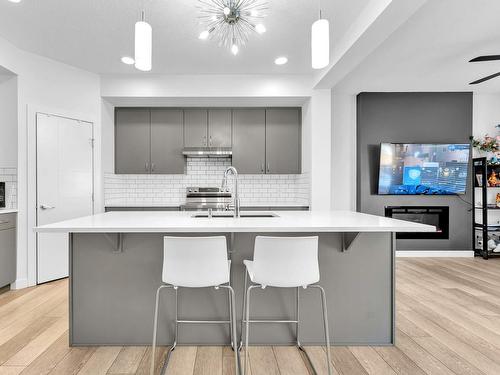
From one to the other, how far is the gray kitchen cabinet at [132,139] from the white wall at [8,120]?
1.31m

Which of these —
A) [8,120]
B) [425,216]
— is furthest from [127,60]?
[425,216]

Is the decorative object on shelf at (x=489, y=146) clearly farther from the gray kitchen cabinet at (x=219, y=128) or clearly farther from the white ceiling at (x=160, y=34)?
the gray kitchen cabinet at (x=219, y=128)

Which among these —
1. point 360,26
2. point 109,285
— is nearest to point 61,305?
point 109,285

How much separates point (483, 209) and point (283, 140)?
10.8ft

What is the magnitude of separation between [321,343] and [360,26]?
2.64 metres

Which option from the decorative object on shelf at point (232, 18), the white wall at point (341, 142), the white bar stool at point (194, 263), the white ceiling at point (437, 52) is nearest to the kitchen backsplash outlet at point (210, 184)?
the white wall at point (341, 142)

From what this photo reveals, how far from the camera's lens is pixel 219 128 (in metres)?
4.70

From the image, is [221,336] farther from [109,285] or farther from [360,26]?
[360,26]

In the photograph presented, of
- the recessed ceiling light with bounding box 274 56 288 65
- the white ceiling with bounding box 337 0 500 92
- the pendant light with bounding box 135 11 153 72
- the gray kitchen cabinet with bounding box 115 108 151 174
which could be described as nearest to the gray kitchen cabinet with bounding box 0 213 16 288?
the gray kitchen cabinet with bounding box 115 108 151 174

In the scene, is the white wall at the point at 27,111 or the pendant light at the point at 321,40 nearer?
the pendant light at the point at 321,40

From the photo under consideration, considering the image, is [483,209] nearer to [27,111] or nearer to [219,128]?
[219,128]

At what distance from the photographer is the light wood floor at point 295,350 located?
6.40 ft

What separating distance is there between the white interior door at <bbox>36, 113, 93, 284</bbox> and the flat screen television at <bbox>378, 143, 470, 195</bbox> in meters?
4.28

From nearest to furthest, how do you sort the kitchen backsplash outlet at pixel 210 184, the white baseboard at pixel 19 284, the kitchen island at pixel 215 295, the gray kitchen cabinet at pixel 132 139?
1. the kitchen island at pixel 215 295
2. the white baseboard at pixel 19 284
3. the gray kitchen cabinet at pixel 132 139
4. the kitchen backsplash outlet at pixel 210 184
